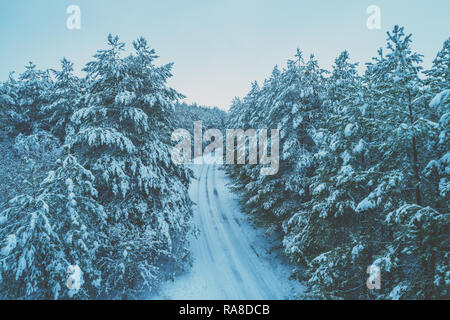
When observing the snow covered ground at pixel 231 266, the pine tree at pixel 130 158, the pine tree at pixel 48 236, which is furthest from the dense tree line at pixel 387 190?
the pine tree at pixel 48 236

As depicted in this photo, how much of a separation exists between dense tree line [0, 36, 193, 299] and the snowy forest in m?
0.06

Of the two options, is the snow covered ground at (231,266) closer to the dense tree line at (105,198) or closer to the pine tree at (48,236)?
the dense tree line at (105,198)

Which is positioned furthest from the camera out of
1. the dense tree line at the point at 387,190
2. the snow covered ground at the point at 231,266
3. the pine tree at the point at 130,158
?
the snow covered ground at the point at 231,266

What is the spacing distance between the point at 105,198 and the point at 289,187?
9.51 m

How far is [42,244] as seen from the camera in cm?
731

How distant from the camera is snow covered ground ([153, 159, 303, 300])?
1203 centimetres

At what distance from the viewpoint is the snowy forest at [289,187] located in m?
6.62

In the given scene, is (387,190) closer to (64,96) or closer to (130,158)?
(130,158)

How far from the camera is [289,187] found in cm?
1303

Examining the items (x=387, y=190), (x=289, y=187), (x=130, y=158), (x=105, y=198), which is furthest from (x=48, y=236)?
(x=289, y=187)

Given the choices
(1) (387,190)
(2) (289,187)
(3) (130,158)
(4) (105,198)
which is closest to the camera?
(1) (387,190)

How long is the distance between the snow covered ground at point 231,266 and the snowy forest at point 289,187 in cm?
104
